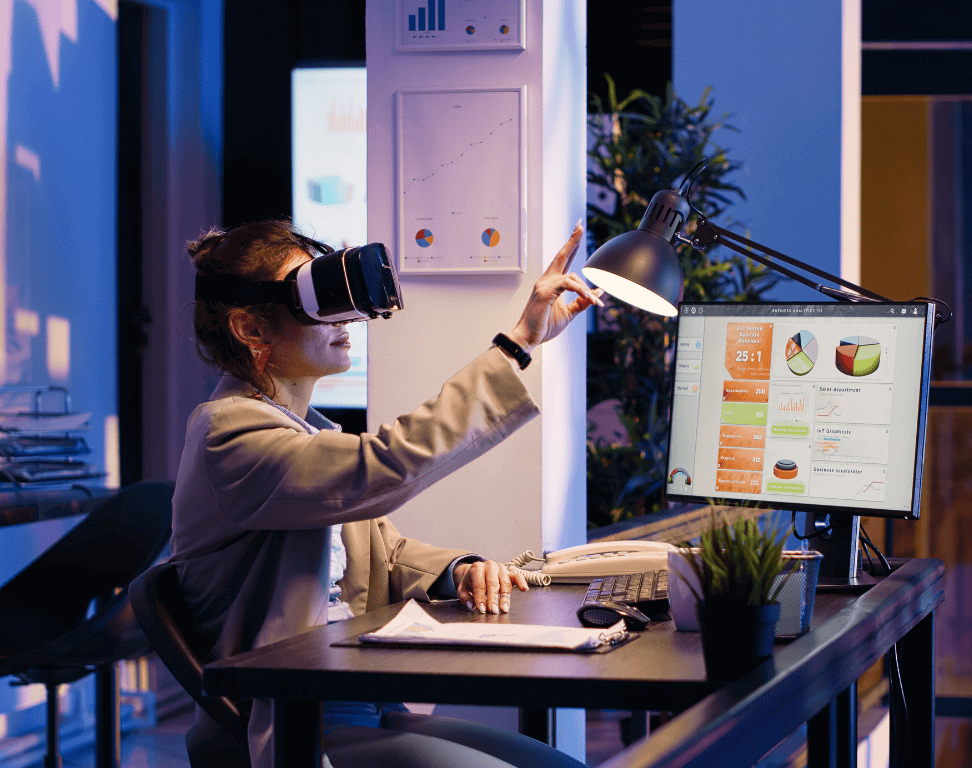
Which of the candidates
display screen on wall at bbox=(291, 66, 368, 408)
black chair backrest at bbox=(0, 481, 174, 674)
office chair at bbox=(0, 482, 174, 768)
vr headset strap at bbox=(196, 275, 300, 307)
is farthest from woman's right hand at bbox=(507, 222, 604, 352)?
display screen on wall at bbox=(291, 66, 368, 408)

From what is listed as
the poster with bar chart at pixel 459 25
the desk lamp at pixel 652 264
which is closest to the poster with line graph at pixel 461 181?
the poster with bar chart at pixel 459 25

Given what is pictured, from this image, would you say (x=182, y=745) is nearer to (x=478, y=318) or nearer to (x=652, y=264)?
(x=478, y=318)

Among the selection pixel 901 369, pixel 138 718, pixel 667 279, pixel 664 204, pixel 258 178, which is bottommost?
pixel 138 718

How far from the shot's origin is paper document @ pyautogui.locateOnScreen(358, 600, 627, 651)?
1.24m

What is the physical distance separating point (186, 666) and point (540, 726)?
0.84 metres

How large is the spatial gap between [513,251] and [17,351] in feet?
6.72

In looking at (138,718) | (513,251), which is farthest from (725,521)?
(138,718)

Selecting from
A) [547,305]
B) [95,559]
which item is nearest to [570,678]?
[547,305]

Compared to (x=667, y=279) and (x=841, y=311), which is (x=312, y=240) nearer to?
(x=667, y=279)

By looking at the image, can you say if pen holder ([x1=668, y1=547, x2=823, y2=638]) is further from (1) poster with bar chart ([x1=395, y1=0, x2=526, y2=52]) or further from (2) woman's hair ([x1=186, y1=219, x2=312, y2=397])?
(1) poster with bar chart ([x1=395, y1=0, x2=526, y2=52])

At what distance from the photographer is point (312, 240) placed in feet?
5.56

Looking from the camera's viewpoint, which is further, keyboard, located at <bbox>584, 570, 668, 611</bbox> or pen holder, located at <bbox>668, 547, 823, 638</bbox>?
keyboard, located at <bbox>584, 570, 668, 611</bbox>

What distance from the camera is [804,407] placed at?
176 cm

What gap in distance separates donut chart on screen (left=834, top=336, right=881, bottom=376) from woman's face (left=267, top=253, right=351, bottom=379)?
0.83 m
